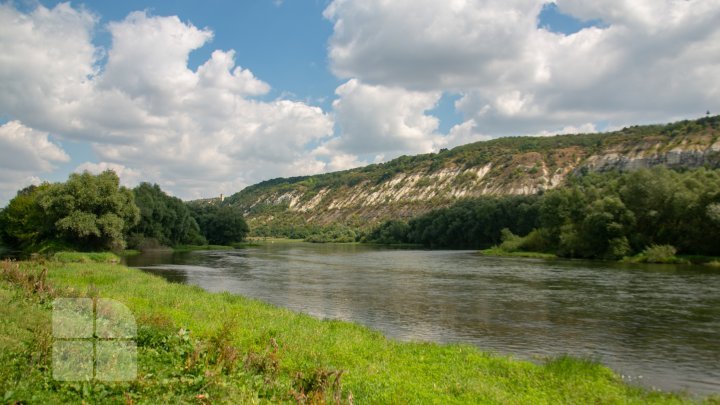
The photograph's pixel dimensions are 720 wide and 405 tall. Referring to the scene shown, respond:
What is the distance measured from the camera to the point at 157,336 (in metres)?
13.5

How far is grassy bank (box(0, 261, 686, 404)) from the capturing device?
31.7 ft

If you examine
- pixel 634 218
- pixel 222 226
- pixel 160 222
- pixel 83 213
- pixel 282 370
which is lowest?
pixel 282 370

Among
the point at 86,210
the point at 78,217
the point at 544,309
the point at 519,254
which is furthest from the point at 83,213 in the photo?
the point at 519,254

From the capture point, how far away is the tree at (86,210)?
63.2 m

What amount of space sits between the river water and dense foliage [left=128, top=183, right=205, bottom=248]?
158 ft

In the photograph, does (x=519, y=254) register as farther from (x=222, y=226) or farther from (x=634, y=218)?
(x=222, y=226)

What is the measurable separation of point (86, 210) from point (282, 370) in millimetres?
62163

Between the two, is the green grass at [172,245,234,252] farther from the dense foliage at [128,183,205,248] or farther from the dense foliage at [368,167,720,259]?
the dense foliage at [368,167,720,259]

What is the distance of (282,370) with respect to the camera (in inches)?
508

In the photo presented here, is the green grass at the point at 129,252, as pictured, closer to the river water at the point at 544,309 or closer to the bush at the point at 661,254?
the river water at the point at 544,309

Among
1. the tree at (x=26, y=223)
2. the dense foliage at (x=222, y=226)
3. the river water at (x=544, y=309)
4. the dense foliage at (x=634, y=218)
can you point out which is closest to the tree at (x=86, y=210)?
the tree at (x=26, y=223)

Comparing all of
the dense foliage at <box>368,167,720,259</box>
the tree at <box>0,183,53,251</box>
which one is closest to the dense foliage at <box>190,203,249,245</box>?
the tree at <box>0,183,53,251</box>

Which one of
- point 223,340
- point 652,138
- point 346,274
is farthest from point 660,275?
point 652,138

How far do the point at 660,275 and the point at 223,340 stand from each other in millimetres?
47282
